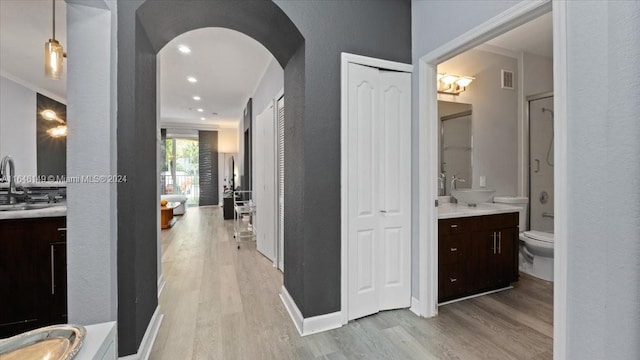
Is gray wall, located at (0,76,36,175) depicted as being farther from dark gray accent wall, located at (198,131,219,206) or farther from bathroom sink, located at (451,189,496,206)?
bathroom sink, located at (451,189,496,206)

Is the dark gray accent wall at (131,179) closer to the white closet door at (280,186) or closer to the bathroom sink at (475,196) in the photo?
the white closet door at (280,186)

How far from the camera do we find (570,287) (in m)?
1.26

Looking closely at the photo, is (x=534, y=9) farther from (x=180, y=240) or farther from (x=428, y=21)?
(x=180, y=240)

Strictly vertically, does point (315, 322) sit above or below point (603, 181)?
below

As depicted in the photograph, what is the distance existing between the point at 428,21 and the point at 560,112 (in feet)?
4.57

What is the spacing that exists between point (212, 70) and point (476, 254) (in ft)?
15.7

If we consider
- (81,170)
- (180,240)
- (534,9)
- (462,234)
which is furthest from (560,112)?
(180,240)

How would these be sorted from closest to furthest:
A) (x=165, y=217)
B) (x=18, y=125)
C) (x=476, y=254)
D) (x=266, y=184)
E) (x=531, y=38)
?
(x=476, y=254) → (x=531, y=38) → (x=266, y=184) → (x=18, y=125) → (x=165, y=217)

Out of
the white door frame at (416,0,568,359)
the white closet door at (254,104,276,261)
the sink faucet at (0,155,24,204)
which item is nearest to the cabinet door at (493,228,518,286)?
the white door frame at (416,0,568,359)

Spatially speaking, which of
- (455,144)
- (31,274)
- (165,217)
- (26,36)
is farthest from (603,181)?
(165,217)

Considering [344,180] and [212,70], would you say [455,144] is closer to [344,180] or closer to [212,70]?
[344,180]

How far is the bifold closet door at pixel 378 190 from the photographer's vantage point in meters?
2.18

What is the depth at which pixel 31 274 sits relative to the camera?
184 centimetres

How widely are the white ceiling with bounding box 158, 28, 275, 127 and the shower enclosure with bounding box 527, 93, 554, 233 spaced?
377cm
